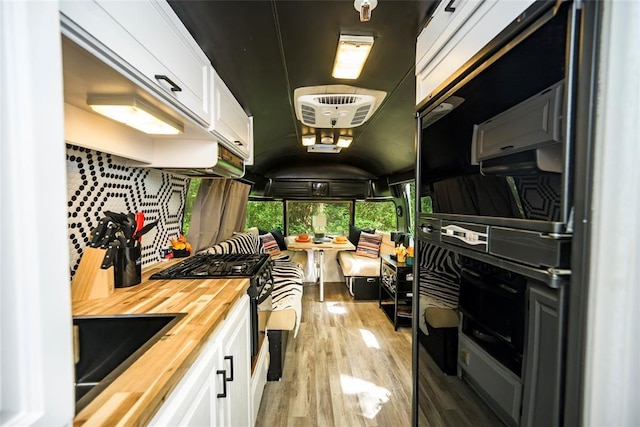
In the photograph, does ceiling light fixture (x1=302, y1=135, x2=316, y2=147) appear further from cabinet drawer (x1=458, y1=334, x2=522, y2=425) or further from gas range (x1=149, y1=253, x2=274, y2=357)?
cabinet drawer (x1=458, y1=334, x2=522, y2=425)

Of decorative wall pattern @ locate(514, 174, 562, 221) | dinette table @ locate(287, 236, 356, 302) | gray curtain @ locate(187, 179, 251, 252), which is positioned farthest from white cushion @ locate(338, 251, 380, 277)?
decorative wall pattern @ locate(514, 174, 562, 221)

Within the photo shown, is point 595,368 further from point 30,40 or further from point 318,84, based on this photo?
point 318,84

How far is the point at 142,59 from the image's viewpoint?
889 mm

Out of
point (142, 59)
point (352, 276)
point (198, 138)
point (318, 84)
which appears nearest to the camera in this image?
point (142, 59)

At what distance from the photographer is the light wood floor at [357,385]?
1112 mm

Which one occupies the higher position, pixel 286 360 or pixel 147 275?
pixel 147 275

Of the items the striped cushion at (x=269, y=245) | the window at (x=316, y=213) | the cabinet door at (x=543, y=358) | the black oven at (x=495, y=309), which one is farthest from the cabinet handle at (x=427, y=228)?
the window at (x=316, y=213)

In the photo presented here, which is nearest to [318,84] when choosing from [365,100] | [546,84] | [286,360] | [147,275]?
[365,100]

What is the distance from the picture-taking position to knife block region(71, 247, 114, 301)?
128 centimetres

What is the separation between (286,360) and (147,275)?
1.54m

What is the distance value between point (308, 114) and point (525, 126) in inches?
77.1

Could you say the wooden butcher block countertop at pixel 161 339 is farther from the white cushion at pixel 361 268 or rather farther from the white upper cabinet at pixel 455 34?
the white cushion at pixel 361 268

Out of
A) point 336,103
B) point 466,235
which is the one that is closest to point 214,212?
point 336,103

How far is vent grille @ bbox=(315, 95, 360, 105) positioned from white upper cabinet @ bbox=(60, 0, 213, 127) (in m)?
0.87
